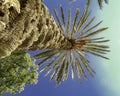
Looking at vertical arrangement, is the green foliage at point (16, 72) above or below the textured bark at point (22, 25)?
below

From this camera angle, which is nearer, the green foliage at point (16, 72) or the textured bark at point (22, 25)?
the textured bark at point (22, 25)

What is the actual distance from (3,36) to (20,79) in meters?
26.7

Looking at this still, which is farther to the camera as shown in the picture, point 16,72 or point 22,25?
point 16,72

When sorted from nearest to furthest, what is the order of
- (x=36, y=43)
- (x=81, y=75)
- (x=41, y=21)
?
(x=41, y=21) → (x=36, y=43) → (x=81, y=75)

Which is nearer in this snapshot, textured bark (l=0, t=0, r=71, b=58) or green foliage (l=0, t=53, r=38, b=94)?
textured bark (l=0, t=0, r=71, b=58)

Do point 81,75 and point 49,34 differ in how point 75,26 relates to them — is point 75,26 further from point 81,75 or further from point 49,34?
point 49,34

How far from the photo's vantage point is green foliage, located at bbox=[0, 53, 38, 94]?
29438 mm

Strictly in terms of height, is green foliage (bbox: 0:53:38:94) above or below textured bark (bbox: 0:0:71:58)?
below

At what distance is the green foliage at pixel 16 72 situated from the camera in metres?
29.4

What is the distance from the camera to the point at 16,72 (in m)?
30.0

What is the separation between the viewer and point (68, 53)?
44.5 feet

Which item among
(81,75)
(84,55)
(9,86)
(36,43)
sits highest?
(36,43)

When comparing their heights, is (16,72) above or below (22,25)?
below

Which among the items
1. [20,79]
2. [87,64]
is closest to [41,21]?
[87,64]
